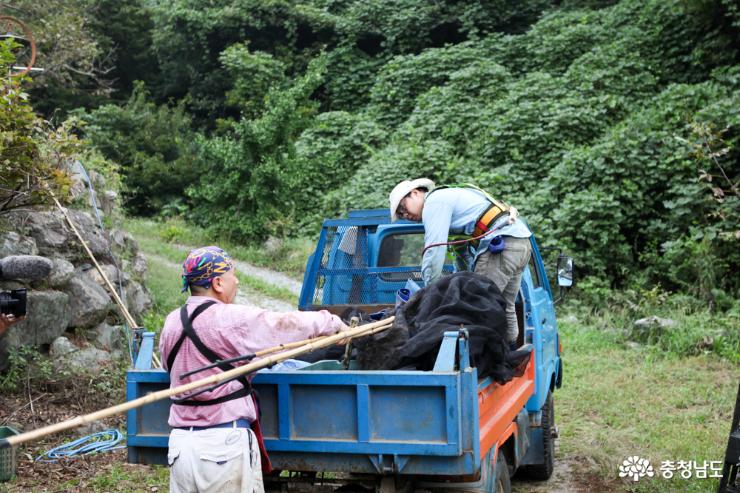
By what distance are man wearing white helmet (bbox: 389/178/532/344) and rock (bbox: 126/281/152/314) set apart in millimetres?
5269

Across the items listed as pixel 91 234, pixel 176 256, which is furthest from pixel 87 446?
pixel 176 256

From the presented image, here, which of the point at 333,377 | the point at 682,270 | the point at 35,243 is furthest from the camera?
the point at 682,270

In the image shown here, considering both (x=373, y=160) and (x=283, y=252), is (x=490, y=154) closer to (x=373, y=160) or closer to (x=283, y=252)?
(x=373, y=160)

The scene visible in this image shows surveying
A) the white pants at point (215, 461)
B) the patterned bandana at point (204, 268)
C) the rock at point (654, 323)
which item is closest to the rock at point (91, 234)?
the patterned bandana at point (204, 268)

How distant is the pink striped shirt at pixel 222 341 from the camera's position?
11.3ft

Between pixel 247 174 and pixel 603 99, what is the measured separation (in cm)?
769

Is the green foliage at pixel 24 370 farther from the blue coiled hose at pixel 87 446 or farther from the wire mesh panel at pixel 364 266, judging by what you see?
the wire mesh panel at pixel 364 266

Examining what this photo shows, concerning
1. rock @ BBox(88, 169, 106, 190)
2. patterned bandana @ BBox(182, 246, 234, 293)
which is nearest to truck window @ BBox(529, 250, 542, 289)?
patterned bandana @ BBox(182, 246, 234, 293)

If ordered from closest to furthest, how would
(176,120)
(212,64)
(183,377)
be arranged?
(183,377), (176,120), (212,64)

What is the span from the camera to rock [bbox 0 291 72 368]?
7230 mm

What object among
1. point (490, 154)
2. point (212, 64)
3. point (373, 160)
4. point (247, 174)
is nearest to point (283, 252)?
point (247, 174)

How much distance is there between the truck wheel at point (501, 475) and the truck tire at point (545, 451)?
1709mm

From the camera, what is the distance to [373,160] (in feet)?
60.2

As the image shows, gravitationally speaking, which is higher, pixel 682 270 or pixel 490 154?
pixel 490 154
